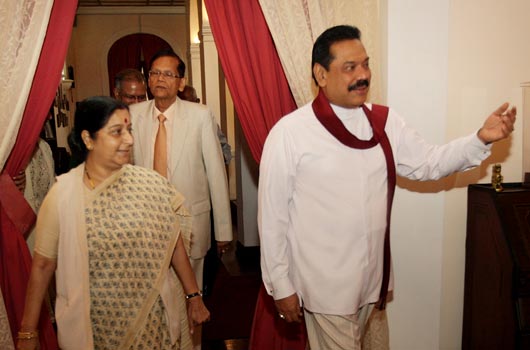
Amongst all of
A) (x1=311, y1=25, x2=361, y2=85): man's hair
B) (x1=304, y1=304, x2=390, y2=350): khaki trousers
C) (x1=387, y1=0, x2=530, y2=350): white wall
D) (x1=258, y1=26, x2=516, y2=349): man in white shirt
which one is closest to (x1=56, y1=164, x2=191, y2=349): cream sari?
(x1=258, y1=26, x2=516, y2=349): man in white shirt

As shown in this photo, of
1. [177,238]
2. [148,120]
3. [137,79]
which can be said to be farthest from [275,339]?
[137,79]

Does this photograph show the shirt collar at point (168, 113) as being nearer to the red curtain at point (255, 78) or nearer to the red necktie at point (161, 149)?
the red necktie at point (161, 149)

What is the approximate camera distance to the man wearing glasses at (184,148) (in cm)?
284

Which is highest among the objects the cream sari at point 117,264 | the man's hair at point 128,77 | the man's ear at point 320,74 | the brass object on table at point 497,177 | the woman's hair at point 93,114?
the man's hair at point 128,77

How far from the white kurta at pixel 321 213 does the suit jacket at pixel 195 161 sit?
798 millimetres

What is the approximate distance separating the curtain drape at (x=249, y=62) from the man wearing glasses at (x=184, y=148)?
26cm

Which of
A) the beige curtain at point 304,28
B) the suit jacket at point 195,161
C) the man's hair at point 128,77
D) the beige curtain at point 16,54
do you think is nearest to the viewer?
the beige curtain at point 16,54

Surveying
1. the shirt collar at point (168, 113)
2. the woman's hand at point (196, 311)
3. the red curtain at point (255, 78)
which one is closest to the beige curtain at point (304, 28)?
the red curtain at point (255, 78)

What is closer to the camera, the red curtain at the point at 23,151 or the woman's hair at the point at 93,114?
the woman's hair at the point at 93,114

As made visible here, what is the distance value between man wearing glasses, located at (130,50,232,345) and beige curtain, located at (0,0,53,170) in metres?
0.60

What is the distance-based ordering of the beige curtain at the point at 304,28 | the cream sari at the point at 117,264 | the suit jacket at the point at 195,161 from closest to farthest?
the cream sari at the point at 117,264
the beige curtain at the point at 304,28
the suit jacket at the point at 195,161

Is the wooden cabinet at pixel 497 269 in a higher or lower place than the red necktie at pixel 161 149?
lower

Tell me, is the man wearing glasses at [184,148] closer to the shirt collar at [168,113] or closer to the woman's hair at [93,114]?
the shirt collar at [168,113]

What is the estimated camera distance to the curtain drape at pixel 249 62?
274 centimetres
